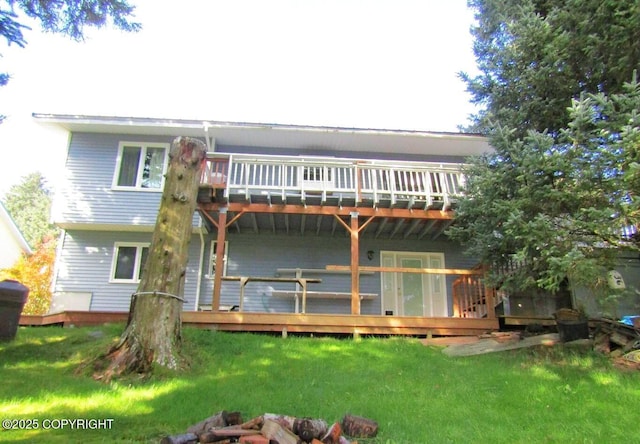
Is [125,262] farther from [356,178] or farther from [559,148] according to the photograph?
[559,148]

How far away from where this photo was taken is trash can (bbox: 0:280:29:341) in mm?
7125

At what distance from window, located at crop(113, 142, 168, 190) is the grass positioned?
5.30 metres

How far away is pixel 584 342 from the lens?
6820 millimetres

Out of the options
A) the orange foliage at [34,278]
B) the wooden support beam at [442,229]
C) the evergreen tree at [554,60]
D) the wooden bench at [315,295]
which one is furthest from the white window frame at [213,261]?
the orange foliage at [34,278]

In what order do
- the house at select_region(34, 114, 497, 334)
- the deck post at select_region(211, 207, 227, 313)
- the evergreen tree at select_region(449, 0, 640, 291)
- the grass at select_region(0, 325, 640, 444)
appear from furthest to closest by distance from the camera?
the house at select_region(34, 114, 497, 334), the deck post at select_region(211, 207, 227, 313), the evergreen tree at select_region(449, 0, 640, 291), the grass at select_region(0, 325, 640, 444)

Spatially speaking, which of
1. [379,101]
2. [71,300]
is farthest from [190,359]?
[379,101]

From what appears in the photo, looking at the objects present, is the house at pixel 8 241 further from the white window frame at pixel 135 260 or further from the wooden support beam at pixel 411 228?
the wooden support beam at pixel 411 228

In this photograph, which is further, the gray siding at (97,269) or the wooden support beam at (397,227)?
the gray siding at (97,269)

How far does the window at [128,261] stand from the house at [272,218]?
0.09 feet

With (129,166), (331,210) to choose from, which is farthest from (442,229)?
(129,166)

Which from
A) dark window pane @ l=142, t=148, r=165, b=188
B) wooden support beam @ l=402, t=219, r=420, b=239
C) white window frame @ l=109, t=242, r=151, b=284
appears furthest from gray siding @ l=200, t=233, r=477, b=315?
dark window pane @ l=142, t=148, r=165, b=188

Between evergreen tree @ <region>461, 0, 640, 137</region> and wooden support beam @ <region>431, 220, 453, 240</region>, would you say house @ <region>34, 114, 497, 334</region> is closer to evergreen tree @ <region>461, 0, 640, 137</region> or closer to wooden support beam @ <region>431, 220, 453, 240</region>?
wooden support beam @ <region>431, 220, 453, 240</region>

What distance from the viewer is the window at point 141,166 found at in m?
11.7

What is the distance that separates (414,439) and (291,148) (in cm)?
983
